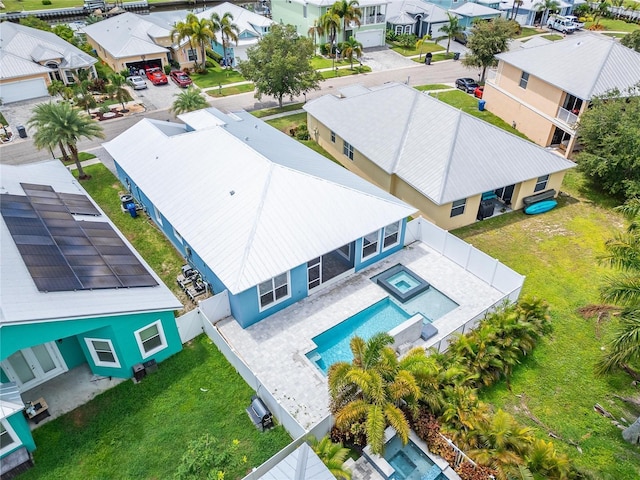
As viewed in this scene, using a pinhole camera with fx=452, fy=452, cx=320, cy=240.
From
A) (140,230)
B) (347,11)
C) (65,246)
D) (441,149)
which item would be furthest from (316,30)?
(65,246)

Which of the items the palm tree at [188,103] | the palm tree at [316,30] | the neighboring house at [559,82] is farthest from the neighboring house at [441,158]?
the palm tree at [316,30]

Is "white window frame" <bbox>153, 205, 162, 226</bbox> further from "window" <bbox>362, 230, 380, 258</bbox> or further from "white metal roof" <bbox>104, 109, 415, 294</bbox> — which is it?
"window" <bbox>362, 230, 380, 258</bbox>

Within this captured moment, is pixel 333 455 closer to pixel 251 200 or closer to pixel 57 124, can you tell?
pixel 251 200

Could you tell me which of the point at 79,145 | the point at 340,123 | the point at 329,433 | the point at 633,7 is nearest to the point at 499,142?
the point at 340,123

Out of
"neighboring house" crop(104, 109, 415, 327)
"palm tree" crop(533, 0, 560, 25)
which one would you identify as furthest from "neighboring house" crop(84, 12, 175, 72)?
"palm tree" crop(533, 0, 560, 25)

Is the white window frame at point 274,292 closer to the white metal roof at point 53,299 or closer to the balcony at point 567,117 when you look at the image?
the white metal roof at point 53,299
